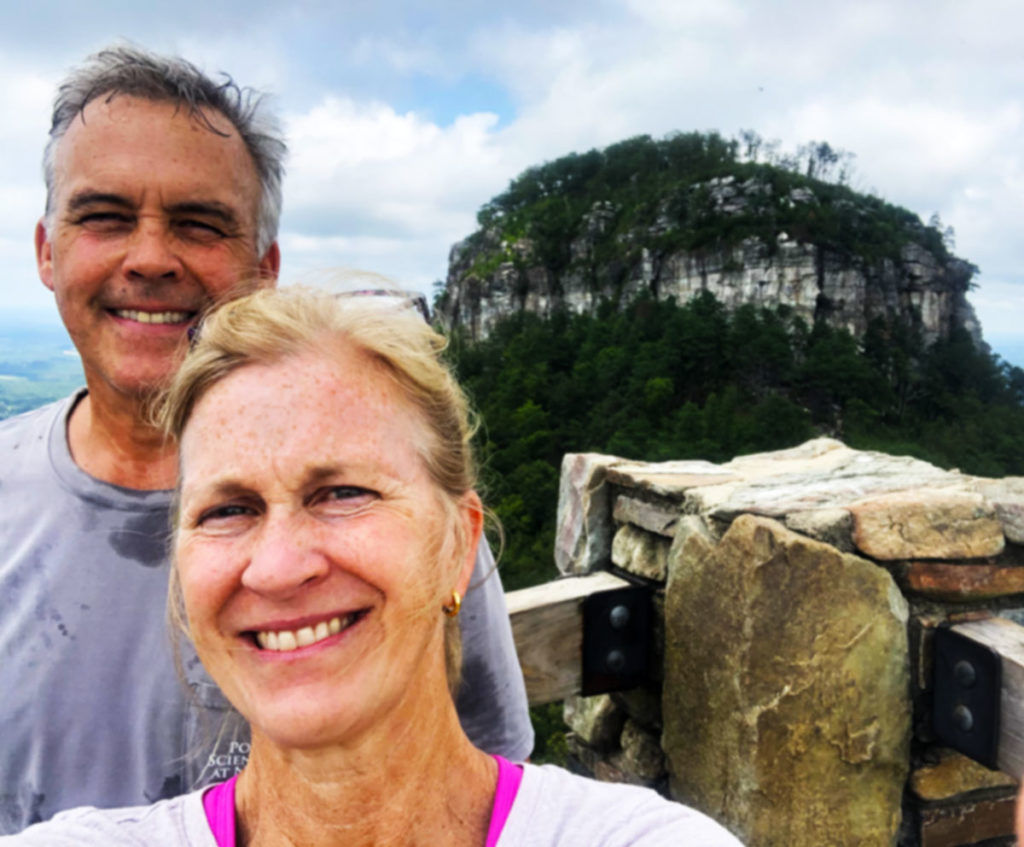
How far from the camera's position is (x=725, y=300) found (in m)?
55.2

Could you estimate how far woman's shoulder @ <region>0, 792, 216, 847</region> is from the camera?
127 cm

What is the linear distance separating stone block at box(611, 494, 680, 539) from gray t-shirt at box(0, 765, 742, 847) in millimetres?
949

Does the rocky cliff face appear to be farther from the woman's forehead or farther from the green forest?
the woman's forehead

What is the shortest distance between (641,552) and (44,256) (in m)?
1.59

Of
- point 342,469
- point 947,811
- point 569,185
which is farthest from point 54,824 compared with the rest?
point 569,185

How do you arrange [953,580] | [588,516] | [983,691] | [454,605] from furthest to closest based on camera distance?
[588,516], [953,580], [983,691], [454,605]

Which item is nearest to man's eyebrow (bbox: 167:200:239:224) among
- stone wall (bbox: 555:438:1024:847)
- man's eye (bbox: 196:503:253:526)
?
man's eye (bbox: 196:503:253:526)

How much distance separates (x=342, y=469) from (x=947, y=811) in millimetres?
1600

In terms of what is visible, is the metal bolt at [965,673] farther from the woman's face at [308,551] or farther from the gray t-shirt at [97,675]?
the woman's face at [308,551]

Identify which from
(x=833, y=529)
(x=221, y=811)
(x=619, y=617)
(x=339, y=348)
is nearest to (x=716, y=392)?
(x=619, y=617)

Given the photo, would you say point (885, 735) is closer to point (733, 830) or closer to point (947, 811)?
point (947, 811)

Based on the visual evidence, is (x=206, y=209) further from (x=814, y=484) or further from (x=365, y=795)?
(x=814, y=484)

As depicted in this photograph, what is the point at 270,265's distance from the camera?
6.18 ft

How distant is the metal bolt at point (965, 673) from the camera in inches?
68.4
